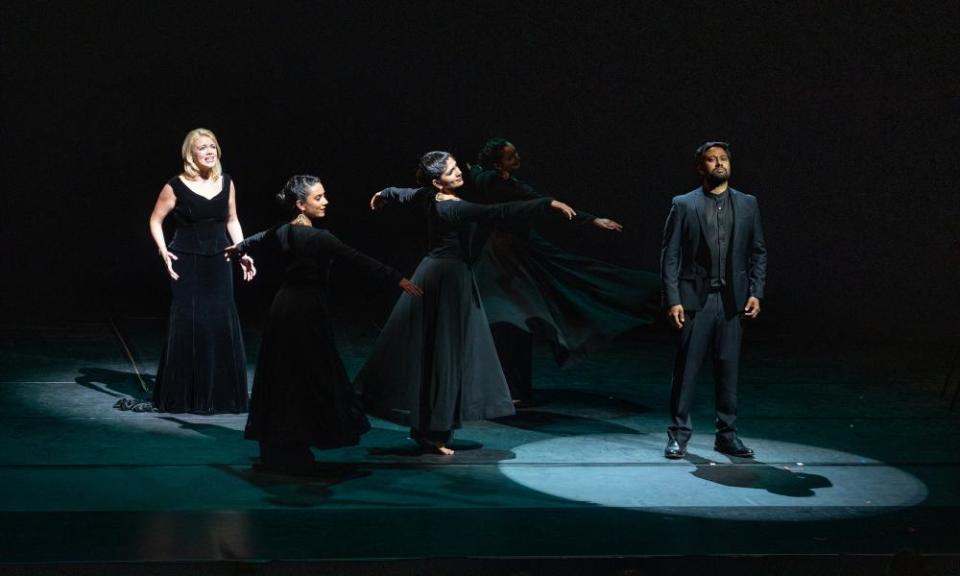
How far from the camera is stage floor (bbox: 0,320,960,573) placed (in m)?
4.53

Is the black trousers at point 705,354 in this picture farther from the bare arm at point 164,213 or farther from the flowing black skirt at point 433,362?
the bare arm at point 164,213

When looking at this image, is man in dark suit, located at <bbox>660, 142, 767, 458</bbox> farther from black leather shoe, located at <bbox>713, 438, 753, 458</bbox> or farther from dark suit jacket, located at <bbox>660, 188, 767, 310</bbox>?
black leather shoe, located at <bbox>713, 438, 753, 458</bbox>

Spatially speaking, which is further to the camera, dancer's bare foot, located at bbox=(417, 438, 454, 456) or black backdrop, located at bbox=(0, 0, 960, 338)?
black backdrop, located at bbox=(0, 0, 960, 338)

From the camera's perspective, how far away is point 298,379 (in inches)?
218

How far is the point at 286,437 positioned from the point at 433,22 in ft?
17.4

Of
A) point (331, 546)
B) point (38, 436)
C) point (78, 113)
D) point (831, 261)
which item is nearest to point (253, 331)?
point (78, 113)

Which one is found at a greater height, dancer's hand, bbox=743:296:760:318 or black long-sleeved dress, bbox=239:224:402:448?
dancer's hand, bbox=743:296:760:318

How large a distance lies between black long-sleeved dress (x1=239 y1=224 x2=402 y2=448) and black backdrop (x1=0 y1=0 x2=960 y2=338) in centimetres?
484

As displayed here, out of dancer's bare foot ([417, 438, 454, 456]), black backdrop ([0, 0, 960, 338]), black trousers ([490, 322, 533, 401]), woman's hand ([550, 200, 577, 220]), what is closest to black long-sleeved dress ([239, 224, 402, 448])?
dancer's bare foot ([417, 438, 454, 456])

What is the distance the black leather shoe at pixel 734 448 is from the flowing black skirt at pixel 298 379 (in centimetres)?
174

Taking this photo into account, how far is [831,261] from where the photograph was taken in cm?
1061

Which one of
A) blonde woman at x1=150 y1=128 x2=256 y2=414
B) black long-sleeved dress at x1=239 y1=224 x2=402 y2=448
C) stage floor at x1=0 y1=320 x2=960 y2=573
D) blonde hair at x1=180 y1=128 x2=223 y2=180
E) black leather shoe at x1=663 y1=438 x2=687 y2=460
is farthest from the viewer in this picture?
blonde woman at x1=150 y1=128 x2=256 y2=414

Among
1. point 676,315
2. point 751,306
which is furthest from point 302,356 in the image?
point 751,306

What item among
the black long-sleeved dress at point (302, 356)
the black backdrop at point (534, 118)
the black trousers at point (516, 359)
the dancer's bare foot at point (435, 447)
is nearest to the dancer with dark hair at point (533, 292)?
the black trousers at point (516, 359)
